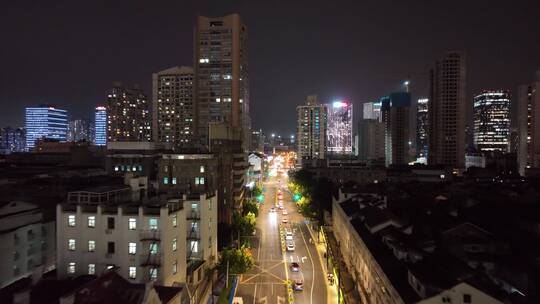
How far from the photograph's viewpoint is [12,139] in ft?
602

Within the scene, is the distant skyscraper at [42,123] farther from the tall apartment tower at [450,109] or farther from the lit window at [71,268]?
the lit window at [71,268]

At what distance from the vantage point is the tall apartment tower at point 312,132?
486ft

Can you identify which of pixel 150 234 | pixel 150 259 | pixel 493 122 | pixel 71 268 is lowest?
pixel 71 268

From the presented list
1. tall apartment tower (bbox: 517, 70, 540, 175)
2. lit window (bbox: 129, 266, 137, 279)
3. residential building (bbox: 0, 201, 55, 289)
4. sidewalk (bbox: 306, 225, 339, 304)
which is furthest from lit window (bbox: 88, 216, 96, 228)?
tall apartment tower (bbox: 517, 70, 540, 175)

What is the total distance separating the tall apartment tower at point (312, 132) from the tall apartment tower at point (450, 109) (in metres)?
43.9

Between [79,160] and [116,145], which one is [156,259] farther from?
[79,160]

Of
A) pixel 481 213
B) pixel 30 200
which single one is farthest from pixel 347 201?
pixel 30 200

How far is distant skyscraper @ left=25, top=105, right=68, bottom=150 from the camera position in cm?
17062

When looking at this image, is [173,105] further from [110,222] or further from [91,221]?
[110,222]

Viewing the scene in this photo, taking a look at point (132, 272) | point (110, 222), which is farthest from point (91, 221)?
point (132, 272)

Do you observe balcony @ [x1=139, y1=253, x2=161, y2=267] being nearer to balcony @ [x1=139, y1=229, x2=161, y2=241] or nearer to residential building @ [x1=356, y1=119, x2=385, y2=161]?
balcony @ [x1=139, y1=229, x2=161, y2=241]

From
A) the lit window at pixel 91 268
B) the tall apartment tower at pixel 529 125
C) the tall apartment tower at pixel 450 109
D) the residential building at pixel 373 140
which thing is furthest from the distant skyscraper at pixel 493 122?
the lit window at pixel 91 268

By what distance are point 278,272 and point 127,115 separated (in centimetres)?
12843

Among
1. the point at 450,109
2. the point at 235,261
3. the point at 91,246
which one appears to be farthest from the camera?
the point at 450,109
